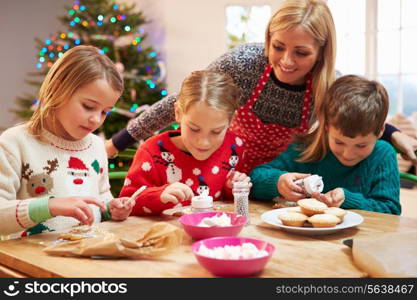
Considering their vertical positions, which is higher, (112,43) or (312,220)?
(112,43)

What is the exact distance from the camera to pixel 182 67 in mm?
5566

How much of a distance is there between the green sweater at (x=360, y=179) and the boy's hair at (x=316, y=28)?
8.6 inches

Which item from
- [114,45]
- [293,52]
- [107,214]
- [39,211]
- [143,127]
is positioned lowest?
[107,214]

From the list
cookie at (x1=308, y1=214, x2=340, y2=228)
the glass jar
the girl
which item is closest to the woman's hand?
the girl

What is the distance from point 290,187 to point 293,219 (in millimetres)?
333

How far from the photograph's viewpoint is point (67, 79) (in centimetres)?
149

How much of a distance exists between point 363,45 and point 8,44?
3.74 m

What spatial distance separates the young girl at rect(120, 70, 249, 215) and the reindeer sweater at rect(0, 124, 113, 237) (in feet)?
0.54

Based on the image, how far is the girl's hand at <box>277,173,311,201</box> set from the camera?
166 cm

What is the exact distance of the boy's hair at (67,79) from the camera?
1.49 metres

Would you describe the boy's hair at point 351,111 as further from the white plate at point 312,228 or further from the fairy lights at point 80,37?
the fairy lights at point 80,37

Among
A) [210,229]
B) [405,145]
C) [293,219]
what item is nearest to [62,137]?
[210,229]

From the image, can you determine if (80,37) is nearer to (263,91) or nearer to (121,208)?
(263,91)

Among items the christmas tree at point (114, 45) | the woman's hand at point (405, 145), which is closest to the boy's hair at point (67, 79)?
the woman's hand at point (405, 145)
